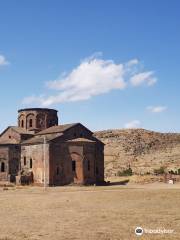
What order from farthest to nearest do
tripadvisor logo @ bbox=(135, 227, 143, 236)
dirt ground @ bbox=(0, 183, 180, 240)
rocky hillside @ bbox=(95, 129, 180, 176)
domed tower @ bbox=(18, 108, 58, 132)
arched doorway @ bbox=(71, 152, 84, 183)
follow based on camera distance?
rocky hillside @ bbox=(95, 129, 180, 176) → domed tower @ bbox=(18, 108, 58, 132) → arched doorway @ bbox=(71, 152, 84, 183) → dirt ground @ bbox=(0, 183, 180, 240) → tripadvisor logo @ bbox=(135, 227, 143, 236)

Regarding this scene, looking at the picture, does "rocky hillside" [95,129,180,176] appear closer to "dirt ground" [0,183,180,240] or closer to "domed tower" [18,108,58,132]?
"domed tower" [18,108,58,132]

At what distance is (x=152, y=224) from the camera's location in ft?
58.0

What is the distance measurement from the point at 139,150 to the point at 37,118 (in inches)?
1662

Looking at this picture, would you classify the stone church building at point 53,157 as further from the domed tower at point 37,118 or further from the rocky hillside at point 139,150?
the rocky hillside at point 139,150

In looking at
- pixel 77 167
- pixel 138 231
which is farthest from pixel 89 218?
pixel 77 167

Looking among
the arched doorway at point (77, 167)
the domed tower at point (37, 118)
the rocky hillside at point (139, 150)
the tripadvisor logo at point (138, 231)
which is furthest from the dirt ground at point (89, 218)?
the rocky hillside at point (139, 150)

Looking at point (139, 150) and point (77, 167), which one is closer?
point (77, 167)

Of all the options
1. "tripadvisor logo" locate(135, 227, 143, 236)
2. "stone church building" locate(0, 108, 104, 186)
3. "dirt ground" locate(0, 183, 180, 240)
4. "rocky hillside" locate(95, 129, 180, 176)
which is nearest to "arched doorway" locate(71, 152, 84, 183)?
"stone church building" locate(0, 108, 104, 186)

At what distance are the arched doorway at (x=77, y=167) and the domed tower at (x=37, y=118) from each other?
34.6 ft

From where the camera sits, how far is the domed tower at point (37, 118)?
2215 inches

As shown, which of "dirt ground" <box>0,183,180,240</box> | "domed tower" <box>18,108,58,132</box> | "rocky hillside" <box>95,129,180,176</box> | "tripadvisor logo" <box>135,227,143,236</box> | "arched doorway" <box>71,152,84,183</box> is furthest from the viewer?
"rocky hillside" <box>95,129,180,176</box>

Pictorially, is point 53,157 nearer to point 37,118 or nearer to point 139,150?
point 37,118

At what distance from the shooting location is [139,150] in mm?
93688

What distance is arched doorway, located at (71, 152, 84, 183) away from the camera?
1845 inches
